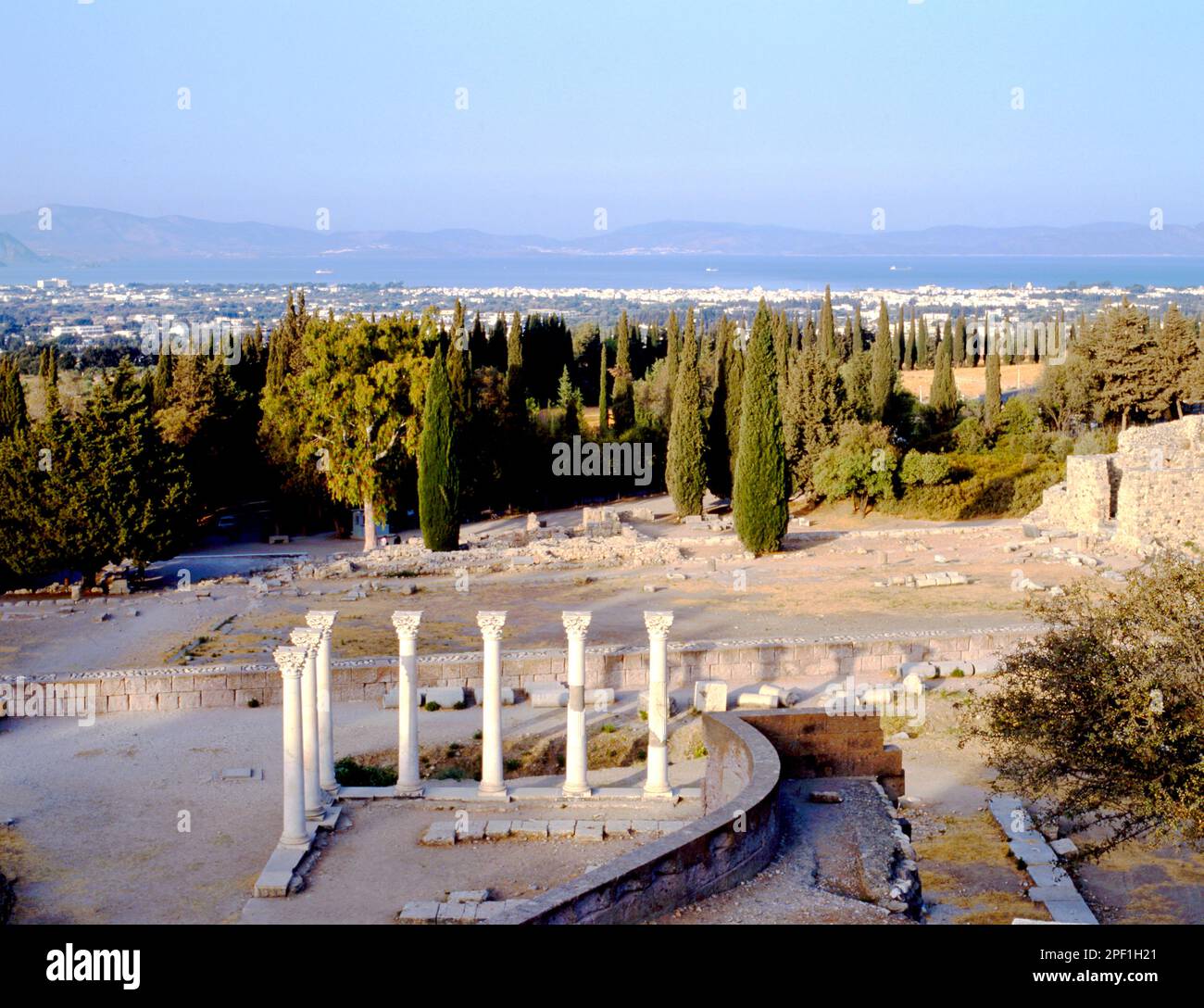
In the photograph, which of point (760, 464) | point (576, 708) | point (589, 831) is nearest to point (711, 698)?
point (576, 708)

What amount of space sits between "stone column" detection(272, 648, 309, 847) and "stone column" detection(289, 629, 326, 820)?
0.52 metres

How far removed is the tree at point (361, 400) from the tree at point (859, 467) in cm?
1271

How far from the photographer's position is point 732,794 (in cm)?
1609

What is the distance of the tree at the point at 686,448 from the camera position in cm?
4384

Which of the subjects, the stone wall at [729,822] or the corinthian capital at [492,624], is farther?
the corinthian capital at [492,624]

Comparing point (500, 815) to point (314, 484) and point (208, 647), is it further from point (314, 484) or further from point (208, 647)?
point (314, 484)

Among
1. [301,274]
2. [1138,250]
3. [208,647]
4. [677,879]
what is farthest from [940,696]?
[1138,250]

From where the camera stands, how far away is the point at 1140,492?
33.3 m

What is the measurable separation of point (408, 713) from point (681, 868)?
572 centimetres

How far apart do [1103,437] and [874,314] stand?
97466 millimetres

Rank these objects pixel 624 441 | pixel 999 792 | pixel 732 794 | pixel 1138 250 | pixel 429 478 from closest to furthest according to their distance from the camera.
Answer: pixel 732 794 < pixel 999 792 < pixel 429 478 < pixel 624 441 < pixel 1138 250

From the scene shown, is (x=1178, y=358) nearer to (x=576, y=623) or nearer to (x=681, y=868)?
(x=576, y=623)

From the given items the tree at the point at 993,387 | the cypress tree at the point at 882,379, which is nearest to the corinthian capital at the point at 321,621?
the cypress tree at the point at 882,379

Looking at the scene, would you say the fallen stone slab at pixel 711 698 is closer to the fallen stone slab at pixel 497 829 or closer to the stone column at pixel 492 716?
the stone column at pixel 492 716
